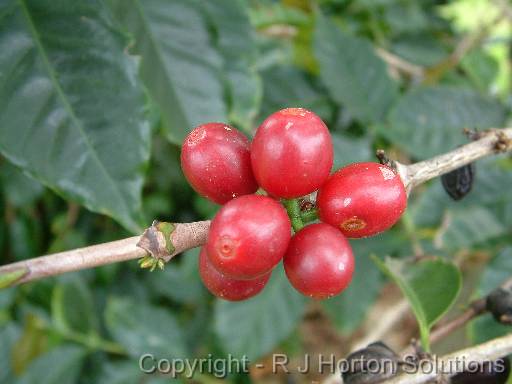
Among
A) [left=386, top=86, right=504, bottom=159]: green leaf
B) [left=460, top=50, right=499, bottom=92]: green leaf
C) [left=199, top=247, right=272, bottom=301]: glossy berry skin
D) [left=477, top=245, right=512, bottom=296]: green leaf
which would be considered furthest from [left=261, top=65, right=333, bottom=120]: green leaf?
[left=199, top=247, right=272, bottom=301]: glossy berry skin

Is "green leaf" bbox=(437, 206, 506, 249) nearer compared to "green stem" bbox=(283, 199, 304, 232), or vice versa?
"green stem" bbox=(283, 199, 304, 232)

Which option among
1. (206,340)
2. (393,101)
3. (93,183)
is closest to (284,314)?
(206,340)

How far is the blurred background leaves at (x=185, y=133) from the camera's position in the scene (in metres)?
1.07

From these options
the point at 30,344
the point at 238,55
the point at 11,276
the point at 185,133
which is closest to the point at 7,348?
the point at 30,344

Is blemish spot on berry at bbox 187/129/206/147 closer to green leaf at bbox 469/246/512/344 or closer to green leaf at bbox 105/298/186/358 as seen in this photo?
green leaf at bbox 469/246/512/344

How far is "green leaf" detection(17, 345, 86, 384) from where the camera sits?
6.04ft

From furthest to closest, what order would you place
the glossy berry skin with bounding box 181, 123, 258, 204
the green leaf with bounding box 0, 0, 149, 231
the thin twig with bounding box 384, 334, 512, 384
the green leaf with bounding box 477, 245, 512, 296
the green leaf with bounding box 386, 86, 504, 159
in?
the green leaf with bounding box 386, 86, 504, 159, the green leaf with bounding box 477, 245, 512, 296, the green leaf with bounding box 0, 0, 149, 231, the thin twig with bounding box 384, 334, 512, 384, the glossy berry skin with bounding box 181, 123, 258, 204

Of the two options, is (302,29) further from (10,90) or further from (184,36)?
(10,90)

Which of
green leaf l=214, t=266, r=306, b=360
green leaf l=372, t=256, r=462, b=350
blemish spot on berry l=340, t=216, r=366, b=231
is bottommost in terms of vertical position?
green leaf l=214, t=266, r=306, b=360

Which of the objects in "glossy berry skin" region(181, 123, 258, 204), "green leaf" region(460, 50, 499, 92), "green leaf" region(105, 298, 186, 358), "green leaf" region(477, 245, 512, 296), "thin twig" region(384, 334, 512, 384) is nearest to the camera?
"glossy berry skin" region(181, 123, 258, 204)

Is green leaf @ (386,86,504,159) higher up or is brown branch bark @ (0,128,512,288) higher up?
brown branch bark @ (0,128,512,288)

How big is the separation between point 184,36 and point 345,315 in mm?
1128

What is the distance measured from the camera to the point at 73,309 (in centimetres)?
198

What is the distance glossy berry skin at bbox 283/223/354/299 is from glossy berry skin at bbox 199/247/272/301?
0.08 metres
